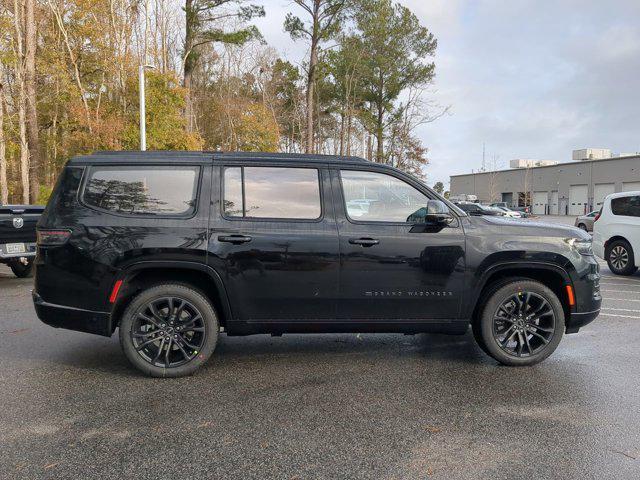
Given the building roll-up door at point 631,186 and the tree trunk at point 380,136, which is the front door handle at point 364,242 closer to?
the tree trunk at point 380,136

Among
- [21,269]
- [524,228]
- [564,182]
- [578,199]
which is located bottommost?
[21,269]

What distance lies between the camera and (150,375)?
423 cm

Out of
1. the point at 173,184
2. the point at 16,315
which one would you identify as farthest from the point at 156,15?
the point at 173,184

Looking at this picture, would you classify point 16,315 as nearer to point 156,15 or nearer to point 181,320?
point 181,320

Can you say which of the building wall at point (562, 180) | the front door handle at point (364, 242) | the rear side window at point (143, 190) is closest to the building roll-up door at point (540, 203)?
the building wall at point (562, 180)

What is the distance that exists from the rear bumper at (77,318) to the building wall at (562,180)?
63483 millimetres

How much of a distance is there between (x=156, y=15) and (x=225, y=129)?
991 cm

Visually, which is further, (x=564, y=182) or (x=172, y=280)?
(x=564, y=182)

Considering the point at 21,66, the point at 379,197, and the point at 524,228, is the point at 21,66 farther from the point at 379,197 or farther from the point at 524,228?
the point at 524,228

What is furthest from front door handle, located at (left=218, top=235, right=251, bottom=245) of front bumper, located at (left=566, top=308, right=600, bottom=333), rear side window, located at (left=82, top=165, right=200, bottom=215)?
front bumper, located at (left=566, top=308, right=600, bottom=333)

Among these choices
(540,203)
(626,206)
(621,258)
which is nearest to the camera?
(626,206)

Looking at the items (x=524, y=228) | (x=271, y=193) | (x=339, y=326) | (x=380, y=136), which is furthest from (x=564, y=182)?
(x=271, y=193)

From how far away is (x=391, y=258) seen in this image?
429 centimetres

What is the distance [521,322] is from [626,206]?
8171 mm
